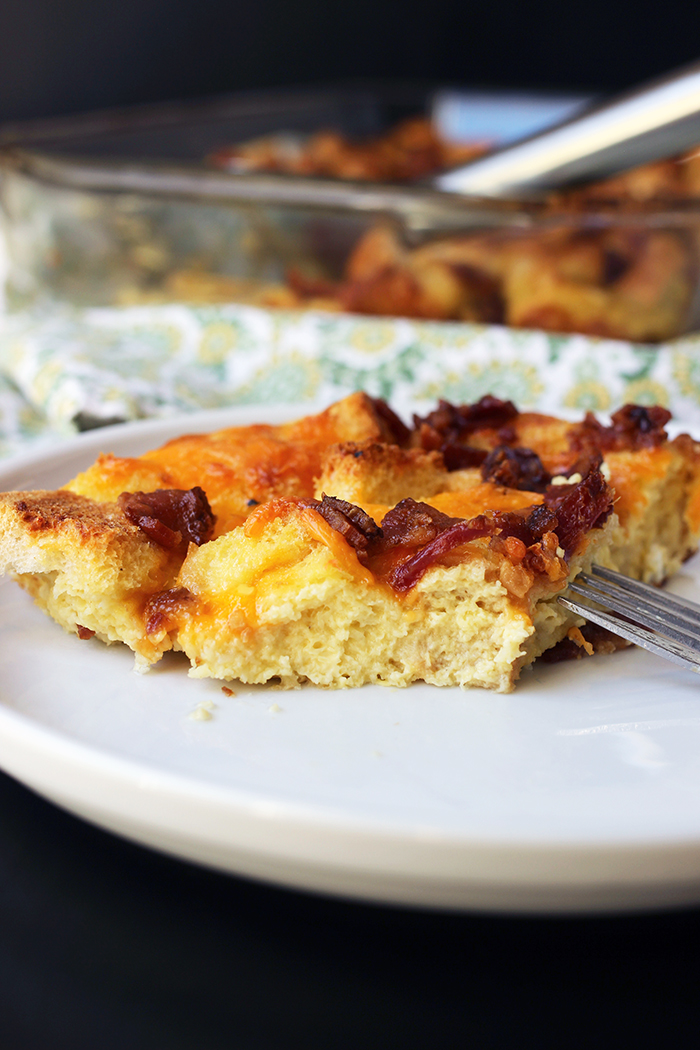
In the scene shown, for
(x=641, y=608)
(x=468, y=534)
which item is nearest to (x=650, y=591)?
(x=641, y=608)

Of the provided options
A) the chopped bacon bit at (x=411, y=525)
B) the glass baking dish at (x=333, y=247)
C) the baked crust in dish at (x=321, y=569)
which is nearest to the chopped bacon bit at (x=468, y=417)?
the baked crust in dish at (x=321, y=569)

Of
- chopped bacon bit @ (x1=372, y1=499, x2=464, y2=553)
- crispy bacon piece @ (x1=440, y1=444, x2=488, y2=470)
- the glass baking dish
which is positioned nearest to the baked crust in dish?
chopped bacon bit @ (x1=372, y1=499, x2=464, y2=553)

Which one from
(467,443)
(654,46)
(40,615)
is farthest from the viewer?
(654,46)

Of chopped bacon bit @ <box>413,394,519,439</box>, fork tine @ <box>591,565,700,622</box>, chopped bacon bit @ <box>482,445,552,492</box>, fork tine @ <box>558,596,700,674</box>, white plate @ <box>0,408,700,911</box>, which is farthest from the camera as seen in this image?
chopped bacon bit @ <box>413,394,519,439</box>

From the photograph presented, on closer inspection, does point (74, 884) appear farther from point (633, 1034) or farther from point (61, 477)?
point (61, 477)

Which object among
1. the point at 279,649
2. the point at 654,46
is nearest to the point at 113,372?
the point at 279,649

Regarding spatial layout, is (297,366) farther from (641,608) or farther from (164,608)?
(641,608)

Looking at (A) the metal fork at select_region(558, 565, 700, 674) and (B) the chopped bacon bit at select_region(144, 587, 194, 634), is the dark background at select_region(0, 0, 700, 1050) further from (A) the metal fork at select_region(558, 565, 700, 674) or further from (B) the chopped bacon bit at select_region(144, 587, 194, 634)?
(A) the metal fork at select_region(558, 565, 700, 674)
